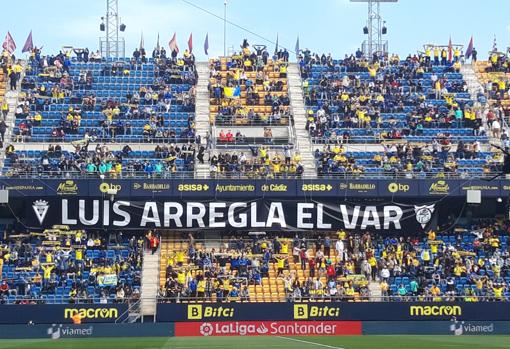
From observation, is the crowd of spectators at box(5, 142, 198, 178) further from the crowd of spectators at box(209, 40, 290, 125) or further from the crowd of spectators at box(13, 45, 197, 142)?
the crowd of spectators at box(209, 40, 290, 125)

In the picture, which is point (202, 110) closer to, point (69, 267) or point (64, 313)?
point (69, 267)

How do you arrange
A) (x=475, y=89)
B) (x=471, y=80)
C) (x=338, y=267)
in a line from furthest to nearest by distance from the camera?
(x=471, y=80), (x=475, y=89), (x=338, y=267)

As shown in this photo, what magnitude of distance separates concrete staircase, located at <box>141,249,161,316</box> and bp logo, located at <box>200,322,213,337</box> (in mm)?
2906

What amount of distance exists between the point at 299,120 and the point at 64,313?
22.3 meters

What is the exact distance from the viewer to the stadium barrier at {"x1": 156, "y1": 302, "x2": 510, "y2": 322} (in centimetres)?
5072

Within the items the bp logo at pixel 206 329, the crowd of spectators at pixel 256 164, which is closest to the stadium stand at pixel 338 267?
the bp logo at pixel 206 329

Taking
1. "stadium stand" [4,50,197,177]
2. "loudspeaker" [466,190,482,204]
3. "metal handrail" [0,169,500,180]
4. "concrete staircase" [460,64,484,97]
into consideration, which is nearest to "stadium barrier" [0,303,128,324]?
"metal handrail" [0,169,500,180]

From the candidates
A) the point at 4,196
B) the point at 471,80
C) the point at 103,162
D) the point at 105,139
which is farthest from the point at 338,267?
the point at 471,80

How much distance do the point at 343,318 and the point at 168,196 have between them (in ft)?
41.4

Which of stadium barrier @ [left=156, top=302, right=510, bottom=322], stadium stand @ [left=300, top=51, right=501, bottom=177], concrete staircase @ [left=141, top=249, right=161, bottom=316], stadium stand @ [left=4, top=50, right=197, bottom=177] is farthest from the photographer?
stadium stand @ [left=300, top=51, right=501, bottom=177]

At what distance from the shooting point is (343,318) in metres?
51.2

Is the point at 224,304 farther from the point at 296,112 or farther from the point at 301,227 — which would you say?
the point at 296,112

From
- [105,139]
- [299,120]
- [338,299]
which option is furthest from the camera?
[299,120]

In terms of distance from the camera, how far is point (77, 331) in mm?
47906
